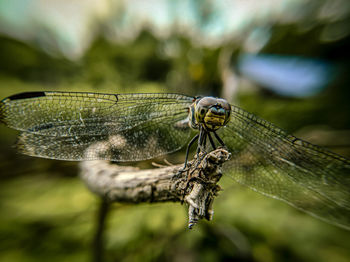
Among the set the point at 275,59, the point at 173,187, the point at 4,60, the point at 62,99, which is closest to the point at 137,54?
the point at 4,60

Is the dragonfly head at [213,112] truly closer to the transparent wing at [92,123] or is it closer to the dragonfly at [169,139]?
the dragonfly at [169,139]

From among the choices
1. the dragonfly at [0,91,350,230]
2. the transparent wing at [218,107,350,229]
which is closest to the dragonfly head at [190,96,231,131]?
the dragonfly at [0,91,350,230]

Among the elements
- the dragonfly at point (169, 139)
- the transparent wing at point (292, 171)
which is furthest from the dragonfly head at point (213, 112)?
the transparent wing at point (292, 171)

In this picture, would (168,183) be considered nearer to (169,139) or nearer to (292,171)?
(169,139)

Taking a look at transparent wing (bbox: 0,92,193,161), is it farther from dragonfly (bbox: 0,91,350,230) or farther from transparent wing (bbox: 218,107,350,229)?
transparent wing (bbox: 218,107,350,229)

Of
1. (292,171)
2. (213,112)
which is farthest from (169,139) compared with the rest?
(292,171)

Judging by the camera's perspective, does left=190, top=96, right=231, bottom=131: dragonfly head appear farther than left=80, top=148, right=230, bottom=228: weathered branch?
Yes

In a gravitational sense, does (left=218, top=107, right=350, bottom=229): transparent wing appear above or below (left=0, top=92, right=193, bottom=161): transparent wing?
below

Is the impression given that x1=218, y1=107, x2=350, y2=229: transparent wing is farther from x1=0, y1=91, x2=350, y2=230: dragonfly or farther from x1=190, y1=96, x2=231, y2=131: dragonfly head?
x1=190, y1=96, x2=231, y2=131: dragonfly head
